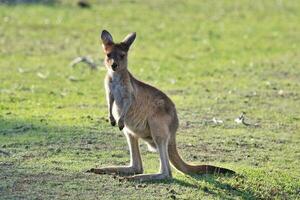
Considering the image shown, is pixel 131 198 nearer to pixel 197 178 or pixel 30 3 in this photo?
pixel 197 178

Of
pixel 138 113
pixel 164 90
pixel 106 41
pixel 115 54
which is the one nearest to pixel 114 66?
pixel 115 54

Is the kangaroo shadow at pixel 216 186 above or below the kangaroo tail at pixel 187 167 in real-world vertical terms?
below

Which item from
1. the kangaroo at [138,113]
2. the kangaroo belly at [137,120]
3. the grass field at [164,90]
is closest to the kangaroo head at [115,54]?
the kangaroo at [138,113]

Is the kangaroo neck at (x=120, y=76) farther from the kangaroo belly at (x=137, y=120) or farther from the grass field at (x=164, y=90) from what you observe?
the grass field at (x=164, y=90)

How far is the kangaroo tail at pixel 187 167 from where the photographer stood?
859 centimetres

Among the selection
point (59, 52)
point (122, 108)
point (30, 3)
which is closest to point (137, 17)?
point (30, 3)

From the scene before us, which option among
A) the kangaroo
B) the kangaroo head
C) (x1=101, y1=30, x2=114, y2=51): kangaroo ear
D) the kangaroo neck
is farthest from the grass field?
(x1=101, y1=30, x2=114, y2=51): kangaroo ear

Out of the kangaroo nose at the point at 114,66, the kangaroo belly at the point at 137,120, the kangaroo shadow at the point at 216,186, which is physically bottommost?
the kangaroo shadow at the point at 216,186

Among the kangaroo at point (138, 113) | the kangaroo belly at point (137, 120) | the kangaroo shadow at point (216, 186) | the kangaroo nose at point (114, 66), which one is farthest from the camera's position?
the kangaroo belly at point (137, 120)

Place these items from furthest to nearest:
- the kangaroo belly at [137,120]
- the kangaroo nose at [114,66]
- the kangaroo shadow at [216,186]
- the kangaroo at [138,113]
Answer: the kangaroo belly at [137,120] < the kangaroo at [138,113] < the kangaroo nose at [114,66] < the kangaroo shadow at [216,186]

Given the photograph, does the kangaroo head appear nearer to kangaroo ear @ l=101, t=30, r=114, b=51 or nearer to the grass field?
kangaroo ear @ l=101, t=30, r=114, b=51

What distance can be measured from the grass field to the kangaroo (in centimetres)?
18

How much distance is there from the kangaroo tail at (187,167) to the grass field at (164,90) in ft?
0.35

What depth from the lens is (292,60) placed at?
17.3 meters
